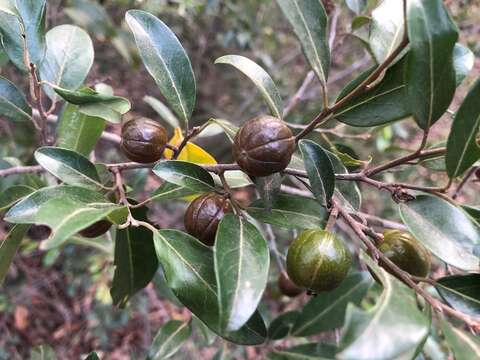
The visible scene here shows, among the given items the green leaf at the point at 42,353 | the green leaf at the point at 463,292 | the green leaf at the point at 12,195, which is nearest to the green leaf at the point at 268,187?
the green leaf at the point at 463,292

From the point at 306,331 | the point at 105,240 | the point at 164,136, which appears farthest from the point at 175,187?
the point at 105,240

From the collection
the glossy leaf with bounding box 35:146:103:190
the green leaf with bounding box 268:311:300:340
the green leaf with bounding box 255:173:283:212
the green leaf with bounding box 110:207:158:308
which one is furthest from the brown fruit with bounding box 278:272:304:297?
the glossy leaf with bounding box 35:146:103:190

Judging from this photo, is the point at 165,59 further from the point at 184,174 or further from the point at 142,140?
the point at 184,174

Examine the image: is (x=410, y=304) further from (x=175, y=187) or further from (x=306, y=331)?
(x=306, y=331)

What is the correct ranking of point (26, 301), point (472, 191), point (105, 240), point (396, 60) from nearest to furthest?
point (396, 60), point (105, 240), point (26, 301), point (472, 191)

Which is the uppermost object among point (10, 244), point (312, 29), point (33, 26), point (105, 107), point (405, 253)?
point (312, 29)

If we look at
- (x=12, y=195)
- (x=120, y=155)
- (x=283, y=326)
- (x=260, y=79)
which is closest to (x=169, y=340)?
(x=283, y=326)
